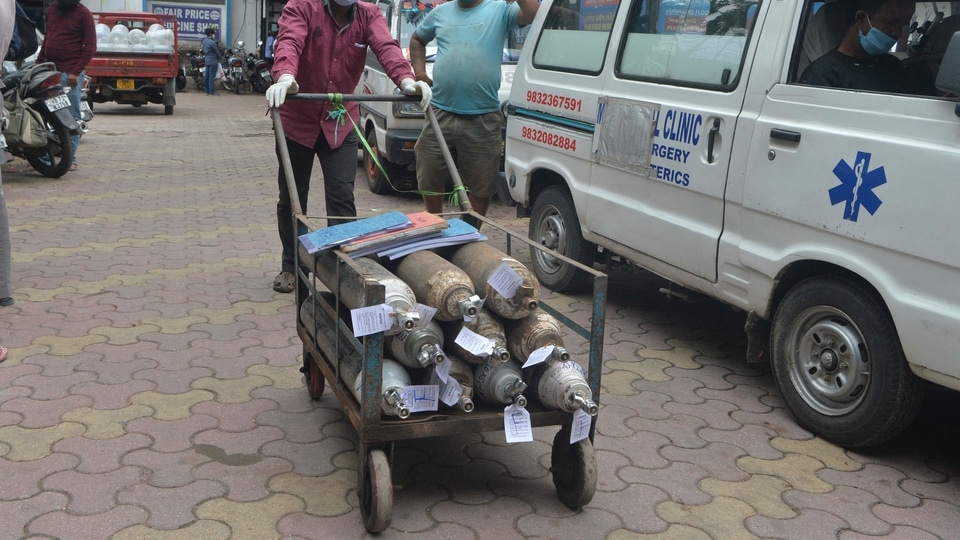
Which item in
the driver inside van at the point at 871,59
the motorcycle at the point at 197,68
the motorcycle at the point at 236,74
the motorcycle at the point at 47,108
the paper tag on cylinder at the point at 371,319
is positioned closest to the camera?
the paper tag on cylinder at the point at 371,319

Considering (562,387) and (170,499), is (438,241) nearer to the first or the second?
(562,387)

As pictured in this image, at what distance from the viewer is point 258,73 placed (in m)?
24.5

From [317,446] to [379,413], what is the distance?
32.0 inches

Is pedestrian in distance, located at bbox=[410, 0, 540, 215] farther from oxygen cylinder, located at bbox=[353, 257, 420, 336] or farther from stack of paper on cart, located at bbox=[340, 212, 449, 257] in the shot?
oxygen cylinder, located at bbox=[353, 257, 420, 336]

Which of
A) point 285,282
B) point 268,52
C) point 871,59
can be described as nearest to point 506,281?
point 871,59

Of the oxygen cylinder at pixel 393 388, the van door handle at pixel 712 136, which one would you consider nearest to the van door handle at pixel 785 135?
the van door handle at pixel 712 136

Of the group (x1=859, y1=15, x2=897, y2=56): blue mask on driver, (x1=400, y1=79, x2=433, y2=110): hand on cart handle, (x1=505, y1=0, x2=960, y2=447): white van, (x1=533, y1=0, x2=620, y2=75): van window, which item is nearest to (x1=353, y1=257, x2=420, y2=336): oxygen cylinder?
(x1=400, y1=79, x2=433, y2=110): hand on cart handle

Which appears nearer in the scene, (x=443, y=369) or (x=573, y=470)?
(x=443, y=369)

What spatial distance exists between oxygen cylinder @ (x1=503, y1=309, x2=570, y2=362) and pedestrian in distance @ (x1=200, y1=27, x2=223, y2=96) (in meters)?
22.0

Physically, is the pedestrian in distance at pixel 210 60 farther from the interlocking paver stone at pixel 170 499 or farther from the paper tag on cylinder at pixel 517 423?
the paper tag on cylinder at pixel 517 423

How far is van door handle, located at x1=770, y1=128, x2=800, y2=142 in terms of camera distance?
3779 mm

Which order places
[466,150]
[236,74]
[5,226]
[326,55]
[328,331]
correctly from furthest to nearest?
[236,74]
[466,150]
[5,226]
[326,55]
[328,331]

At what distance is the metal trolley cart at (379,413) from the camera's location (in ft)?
9.43

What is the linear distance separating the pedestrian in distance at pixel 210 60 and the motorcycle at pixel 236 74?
41cm
